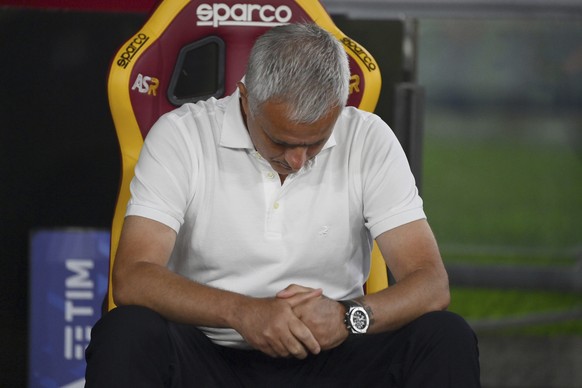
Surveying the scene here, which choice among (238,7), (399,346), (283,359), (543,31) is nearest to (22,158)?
(238,7)

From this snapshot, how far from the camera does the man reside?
2.07 meters

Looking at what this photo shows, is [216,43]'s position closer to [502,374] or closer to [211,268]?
[211,268]

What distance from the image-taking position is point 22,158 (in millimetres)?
2965

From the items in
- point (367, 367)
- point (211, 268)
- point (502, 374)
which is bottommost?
point (502, 374)

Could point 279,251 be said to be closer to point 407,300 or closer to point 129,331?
point 407,300

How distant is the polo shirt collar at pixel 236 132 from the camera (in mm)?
2334

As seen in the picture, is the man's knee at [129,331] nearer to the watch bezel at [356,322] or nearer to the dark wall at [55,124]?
the watch bezel at [356,322]

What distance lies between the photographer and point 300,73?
2.13m

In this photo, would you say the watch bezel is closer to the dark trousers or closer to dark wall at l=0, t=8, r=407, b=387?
the dark trousers

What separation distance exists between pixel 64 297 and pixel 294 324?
41.0 inches

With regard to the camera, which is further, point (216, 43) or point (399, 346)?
point (216, 43)

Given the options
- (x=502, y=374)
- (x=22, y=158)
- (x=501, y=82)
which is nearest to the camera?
(x=22, y=158)

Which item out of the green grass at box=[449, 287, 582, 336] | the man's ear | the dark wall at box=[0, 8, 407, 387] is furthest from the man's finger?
the green grass at box=[449, 287, 582, 336]

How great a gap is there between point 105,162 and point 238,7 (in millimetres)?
632
